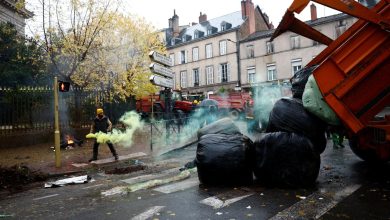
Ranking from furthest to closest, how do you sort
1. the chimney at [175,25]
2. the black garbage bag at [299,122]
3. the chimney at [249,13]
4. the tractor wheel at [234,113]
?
the chimney at [175,25] → the chimney at [249,13] → the tractor wheel at [234,113] → the black garbage bag at [299,122]

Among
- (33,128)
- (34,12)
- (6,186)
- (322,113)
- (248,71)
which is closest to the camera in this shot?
(322,113)

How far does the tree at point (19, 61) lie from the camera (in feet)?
60.1

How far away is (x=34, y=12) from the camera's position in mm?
15227

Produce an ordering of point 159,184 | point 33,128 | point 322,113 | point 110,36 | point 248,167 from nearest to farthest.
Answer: point 322,113 → point 248,167 → point 159,184 → point 33,128 → point 110,36

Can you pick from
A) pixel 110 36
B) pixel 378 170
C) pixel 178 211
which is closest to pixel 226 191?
pixel 178 211

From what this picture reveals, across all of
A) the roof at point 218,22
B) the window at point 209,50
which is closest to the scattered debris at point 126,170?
the roof at point 218,22

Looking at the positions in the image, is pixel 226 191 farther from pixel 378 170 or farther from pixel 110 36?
pixel 110 36

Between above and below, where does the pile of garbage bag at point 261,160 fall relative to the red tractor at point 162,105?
below

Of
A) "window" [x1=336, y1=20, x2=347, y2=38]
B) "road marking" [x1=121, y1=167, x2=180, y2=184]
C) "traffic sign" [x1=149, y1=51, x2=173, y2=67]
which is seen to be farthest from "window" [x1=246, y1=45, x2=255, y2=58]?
"road marking" [x1=121, y1=167, x2=180, y2=184]

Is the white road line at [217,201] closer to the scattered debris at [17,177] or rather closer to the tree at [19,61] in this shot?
the scattered debris at [17,177]

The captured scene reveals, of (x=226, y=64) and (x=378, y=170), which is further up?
(x=226, y=64)

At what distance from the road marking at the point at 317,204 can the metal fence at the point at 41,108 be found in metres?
11.7

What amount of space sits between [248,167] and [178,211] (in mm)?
1659

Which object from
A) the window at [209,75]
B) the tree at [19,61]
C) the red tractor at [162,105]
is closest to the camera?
the tree at [19,61]
